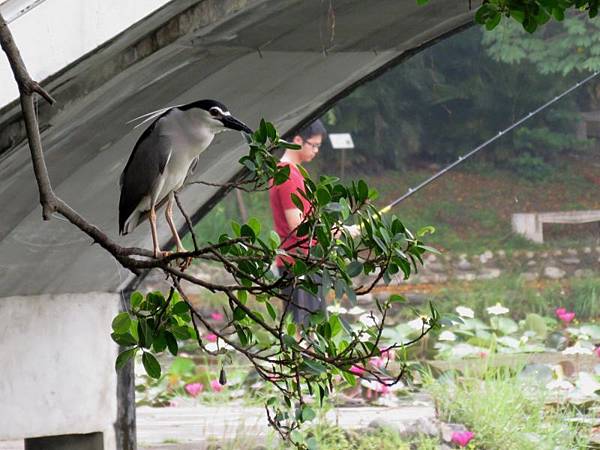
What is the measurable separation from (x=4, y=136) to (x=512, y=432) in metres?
3.13

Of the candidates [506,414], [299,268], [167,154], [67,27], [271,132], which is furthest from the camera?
[506,414]

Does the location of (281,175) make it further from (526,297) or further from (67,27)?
(526,297)

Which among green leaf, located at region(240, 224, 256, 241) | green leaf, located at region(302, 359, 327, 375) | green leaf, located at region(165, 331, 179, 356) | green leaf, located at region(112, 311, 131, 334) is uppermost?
green leaf, located at region(240, 224, 256, 241)

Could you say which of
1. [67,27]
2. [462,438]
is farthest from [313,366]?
[462,438]

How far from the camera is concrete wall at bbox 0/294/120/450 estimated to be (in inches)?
189

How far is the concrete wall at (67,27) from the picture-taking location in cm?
341

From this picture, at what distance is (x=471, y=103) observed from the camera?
40.1 feet

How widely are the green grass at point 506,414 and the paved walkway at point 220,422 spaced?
0.46 ft

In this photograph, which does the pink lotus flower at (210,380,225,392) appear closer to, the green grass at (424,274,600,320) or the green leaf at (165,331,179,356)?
the green grass at (424,274,600,320)

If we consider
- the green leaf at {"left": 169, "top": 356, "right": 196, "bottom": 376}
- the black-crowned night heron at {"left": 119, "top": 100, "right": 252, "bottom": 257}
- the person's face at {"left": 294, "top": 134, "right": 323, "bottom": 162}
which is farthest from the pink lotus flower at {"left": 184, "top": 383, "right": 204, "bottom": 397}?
the black-crowned night heron at {"left": 119, "top": 100, "right": 252, "bottom": 257}

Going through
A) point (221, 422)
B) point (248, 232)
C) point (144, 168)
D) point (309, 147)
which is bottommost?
point (221, 422)

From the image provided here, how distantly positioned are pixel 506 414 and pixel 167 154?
327 cm

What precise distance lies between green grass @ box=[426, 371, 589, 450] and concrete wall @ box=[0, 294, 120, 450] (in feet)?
5.73

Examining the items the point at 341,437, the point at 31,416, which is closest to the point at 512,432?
the point at 341,437
